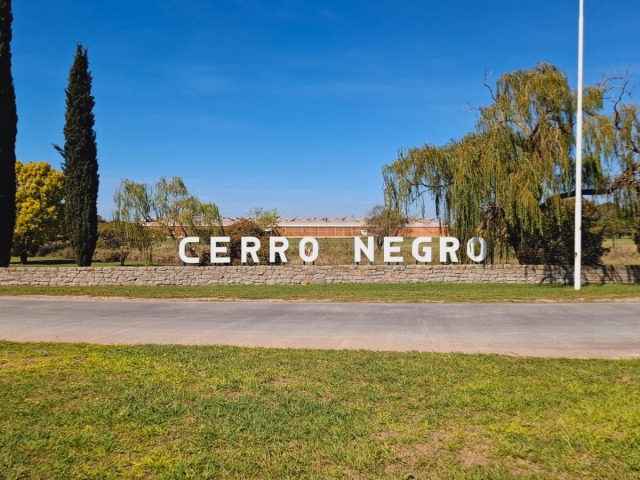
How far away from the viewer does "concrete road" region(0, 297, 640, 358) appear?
27.6 feet

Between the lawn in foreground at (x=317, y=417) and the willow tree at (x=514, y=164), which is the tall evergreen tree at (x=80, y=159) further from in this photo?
the lawn in foreground at (x=317, y=417)

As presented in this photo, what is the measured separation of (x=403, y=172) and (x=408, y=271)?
16.8ft

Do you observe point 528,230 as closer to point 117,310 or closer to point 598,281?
point 598,281

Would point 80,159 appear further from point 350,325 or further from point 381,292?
point 350,325

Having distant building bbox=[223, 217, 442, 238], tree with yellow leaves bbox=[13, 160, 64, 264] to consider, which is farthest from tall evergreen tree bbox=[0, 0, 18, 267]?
distant building bbox=[223, 217, 442, 238]

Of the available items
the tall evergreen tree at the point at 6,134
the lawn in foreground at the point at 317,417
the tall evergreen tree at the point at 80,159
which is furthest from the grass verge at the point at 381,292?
the lawn in foreground at the point at 317,417

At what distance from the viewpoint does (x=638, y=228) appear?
24.2m

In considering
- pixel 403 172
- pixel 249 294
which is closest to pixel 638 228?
pixel 403 172

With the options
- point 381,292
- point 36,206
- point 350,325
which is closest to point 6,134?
point 36,206

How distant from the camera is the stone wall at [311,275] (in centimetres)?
2075

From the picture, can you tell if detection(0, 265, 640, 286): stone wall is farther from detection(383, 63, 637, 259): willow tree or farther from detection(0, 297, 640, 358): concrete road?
detection(0, 297, 640, 358): concrete road

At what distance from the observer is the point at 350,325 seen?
34.5ft

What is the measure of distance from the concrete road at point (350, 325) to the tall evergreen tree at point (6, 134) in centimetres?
1142

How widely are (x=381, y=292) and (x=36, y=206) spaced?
33023mm
